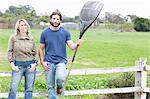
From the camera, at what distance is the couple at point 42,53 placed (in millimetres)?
5824

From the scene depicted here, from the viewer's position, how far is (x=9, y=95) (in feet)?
19.6

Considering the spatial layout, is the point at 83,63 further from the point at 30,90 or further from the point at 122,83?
the point at 30,90

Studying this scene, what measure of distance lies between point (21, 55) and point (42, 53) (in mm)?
326

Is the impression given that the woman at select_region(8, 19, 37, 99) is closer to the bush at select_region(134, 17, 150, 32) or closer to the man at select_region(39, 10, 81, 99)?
the man at select_region(39, 10, 81, 99)

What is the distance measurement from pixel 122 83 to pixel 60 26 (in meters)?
2.55

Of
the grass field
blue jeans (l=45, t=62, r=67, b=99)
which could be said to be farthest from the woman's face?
the grass field

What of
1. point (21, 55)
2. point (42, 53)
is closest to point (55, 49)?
point (42, 53)

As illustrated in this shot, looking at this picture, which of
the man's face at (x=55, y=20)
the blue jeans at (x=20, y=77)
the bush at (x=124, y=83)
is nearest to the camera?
the man's face at (x=55, y=20)

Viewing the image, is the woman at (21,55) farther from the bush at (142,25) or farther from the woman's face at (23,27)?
the bush at (142,25)

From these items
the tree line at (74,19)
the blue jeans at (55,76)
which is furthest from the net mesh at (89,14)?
the tree line at (74,19)

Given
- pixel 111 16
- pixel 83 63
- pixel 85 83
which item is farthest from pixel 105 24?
pixel 85 83

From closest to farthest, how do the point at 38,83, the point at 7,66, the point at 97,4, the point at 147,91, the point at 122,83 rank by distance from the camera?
the point at 97,4, the point at 147,91, the point at 122,83, the point at 38,83, the point at 7,66

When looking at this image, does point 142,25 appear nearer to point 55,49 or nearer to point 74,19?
point 74,19

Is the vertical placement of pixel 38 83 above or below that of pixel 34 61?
below
